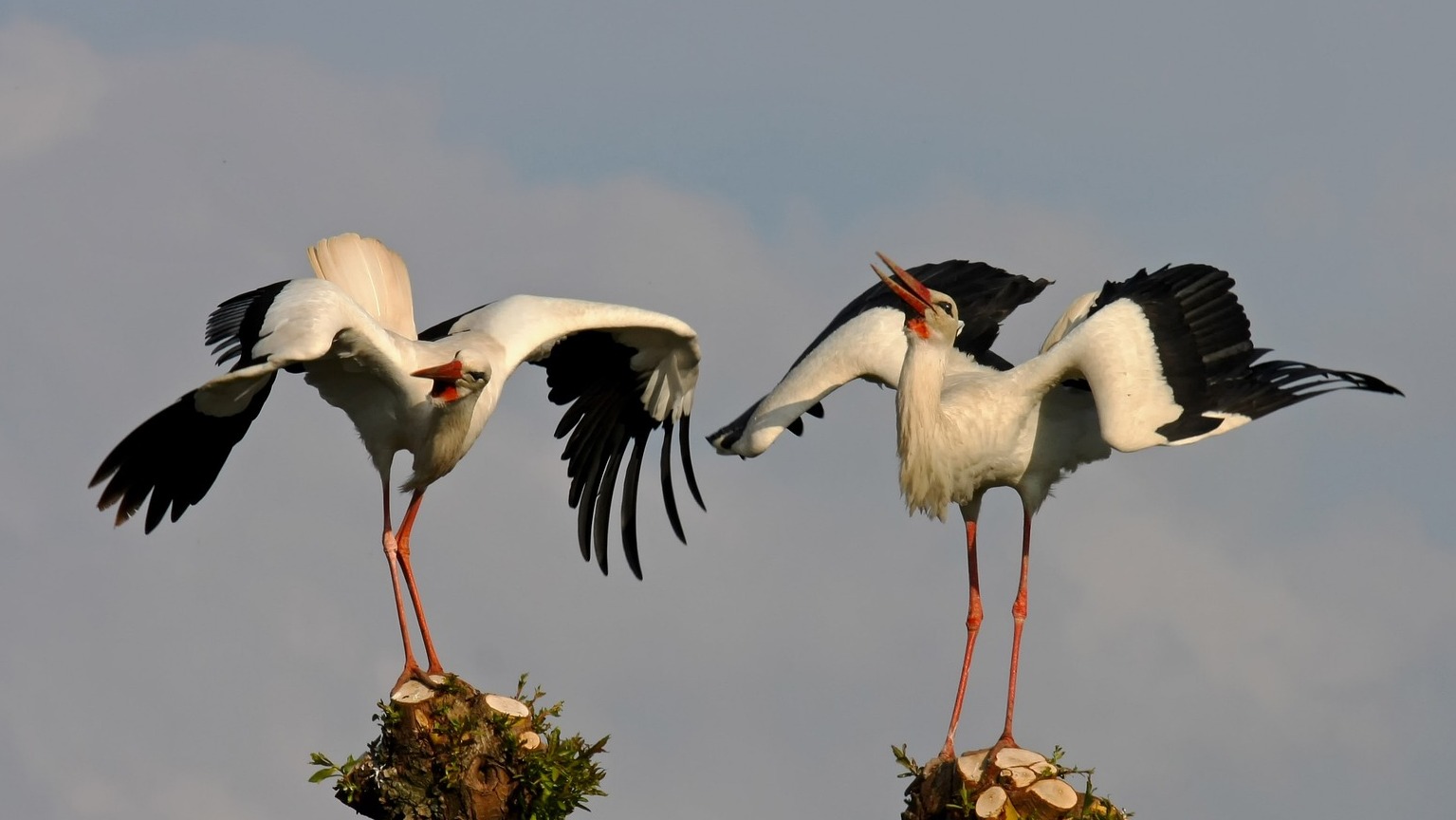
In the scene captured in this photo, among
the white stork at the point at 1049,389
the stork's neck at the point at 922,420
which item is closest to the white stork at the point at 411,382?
the white stork at the point at 1049,389

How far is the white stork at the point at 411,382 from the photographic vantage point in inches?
407

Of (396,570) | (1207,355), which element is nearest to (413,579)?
(396,570)

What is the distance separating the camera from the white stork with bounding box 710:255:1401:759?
33.5 feet

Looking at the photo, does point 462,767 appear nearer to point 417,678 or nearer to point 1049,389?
Result: point 417,678

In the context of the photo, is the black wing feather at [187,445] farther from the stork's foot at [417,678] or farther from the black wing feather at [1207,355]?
the black wing feather at [1207,355]

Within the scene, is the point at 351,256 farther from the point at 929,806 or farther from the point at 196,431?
the point at 929,806

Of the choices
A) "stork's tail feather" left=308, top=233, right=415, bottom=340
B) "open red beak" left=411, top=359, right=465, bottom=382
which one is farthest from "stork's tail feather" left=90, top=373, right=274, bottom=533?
"stork's tail feather" left=308, top=233, right=415, bottom=340

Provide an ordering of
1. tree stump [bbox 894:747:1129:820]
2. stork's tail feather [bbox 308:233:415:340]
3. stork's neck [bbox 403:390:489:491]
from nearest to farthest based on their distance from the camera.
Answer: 1. tree stump [bbox 894:747:1129:820]
2. stork's neck [bbox 403:390:489:491]
3. stork's tail feather [bbox 308:233:415:340]

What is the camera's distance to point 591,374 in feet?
43.6

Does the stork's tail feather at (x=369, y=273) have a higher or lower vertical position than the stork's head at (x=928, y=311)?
higher

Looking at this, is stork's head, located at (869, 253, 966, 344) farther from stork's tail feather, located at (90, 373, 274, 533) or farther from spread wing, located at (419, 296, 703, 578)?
stork's tail feather, located at (90, 373, 274, 533)

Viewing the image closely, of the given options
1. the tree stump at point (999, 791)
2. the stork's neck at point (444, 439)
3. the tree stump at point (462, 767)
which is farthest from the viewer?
the stork's neck at point (444, 439)

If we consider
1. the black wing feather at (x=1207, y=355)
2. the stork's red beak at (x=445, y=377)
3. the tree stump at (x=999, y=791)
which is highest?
the stork's red beak at (x=445, y=377)

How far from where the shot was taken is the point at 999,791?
9406 mm
